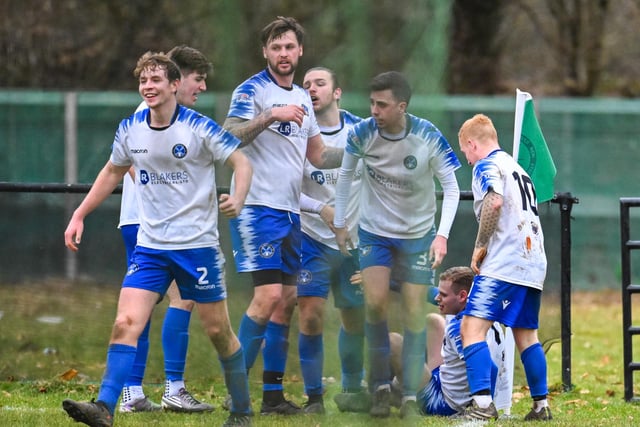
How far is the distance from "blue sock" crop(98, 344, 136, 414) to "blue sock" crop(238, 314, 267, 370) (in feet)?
3.06

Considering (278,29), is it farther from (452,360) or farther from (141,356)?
(141,356)

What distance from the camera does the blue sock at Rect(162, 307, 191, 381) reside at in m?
6.52

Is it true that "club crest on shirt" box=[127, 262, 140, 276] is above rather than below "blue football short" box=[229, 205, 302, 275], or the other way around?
below

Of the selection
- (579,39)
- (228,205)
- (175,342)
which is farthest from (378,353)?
(579,39)

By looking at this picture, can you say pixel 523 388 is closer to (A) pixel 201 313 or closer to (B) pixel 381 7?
(A) pixel 201 313

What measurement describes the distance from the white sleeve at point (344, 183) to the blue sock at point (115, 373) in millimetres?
1090

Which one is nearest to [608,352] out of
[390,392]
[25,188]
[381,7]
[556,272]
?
[556,272]

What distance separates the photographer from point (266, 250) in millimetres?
5812

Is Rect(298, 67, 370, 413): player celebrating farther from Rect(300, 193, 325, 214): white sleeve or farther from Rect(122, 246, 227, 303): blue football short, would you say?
Rect(122, 246, 227, 303): blue football short

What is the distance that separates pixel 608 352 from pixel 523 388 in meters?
2.96

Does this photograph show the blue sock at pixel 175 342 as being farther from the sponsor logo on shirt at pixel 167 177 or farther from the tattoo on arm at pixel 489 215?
the tattoo on arm at pixel 489 215

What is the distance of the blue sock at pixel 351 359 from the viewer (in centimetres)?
251

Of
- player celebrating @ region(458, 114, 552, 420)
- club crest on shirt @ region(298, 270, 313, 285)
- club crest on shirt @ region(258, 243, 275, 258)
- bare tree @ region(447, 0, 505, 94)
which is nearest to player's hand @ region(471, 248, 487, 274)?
player celebrating @ region(458, 114, 552, 420)

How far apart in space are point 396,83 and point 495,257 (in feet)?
12.6
